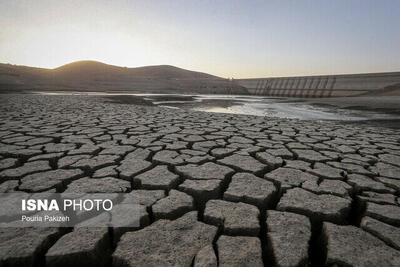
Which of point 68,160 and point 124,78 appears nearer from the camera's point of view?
point 68,160

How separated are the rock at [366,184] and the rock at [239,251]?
85 cm

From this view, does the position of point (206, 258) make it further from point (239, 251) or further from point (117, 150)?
point (117, 150)

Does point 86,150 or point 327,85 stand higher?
point 327,85

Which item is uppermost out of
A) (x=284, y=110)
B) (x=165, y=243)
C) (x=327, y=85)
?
(x=327, y=85)

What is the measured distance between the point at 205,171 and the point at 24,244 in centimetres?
95

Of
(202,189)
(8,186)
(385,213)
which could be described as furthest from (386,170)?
(8,186)

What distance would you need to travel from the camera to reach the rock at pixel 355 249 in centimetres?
75

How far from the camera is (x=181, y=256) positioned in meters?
0.76

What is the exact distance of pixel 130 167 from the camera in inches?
59.2

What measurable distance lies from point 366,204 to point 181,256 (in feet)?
3.11

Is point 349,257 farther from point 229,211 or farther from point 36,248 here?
point 36,248

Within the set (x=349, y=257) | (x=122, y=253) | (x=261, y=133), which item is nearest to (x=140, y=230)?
(x=122, y=253)

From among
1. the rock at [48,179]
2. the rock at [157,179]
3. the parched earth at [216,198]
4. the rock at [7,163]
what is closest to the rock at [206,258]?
the parched earth at [216,198]

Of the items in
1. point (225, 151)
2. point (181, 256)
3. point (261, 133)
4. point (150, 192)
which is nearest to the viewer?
point (181, 256)
